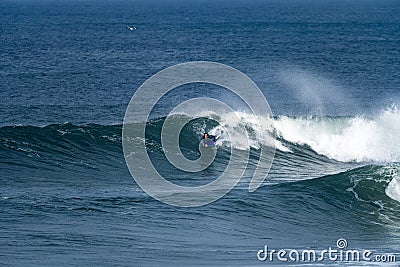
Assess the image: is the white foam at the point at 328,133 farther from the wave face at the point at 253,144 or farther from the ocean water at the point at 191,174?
the ocean water at the point at 191,174

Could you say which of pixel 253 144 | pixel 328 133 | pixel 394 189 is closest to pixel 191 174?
pixel 253 144

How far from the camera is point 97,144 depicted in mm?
36688

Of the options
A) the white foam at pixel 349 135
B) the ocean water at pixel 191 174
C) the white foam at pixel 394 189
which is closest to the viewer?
the ocean water at pixel 191 174

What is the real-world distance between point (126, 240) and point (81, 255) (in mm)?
1978

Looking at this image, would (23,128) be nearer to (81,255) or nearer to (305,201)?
(305,201)

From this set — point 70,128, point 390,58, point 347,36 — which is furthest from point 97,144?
point 347,36

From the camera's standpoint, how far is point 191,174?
3297 centimetres

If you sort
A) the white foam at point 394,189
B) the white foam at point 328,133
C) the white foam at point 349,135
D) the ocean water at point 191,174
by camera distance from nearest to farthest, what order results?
the ocean water at point 191,174
the white foam at point 394,189
the white foam at point 349,135
the white foam at point 328,133

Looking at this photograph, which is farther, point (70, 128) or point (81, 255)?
point (70, 128)

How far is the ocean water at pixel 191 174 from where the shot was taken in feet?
74.8

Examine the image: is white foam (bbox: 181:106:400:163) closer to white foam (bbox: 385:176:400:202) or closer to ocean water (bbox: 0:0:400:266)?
ocean water (bbox: 0:0:400:266)

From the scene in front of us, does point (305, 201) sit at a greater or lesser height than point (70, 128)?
lesser

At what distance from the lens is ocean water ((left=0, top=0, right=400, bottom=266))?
2280 cm

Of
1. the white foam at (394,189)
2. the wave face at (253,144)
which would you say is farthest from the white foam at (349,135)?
the white foam at (394,189)
